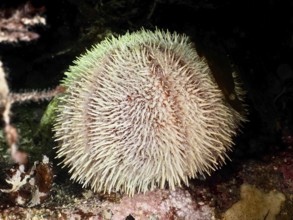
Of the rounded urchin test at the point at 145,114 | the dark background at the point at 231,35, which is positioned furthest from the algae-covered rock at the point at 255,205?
the rounded urchin test at the point at 145,114

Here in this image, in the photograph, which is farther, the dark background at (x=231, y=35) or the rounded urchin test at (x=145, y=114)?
the dark background at (x=231, y=35)

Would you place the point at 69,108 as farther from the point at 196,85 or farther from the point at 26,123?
the point at 26,123

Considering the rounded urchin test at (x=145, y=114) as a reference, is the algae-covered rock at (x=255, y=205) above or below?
below

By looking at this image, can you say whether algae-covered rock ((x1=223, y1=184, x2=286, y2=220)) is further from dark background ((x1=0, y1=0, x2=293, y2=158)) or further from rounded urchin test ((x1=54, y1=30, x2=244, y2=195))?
rounded urchin test ((x1=54, y1=30, x2=244, y2=195))

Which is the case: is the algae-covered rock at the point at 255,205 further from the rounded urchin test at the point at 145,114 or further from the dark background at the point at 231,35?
the rounded urchin test at the point at 145,114

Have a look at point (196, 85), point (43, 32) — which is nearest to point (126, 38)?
point (196, 85)
